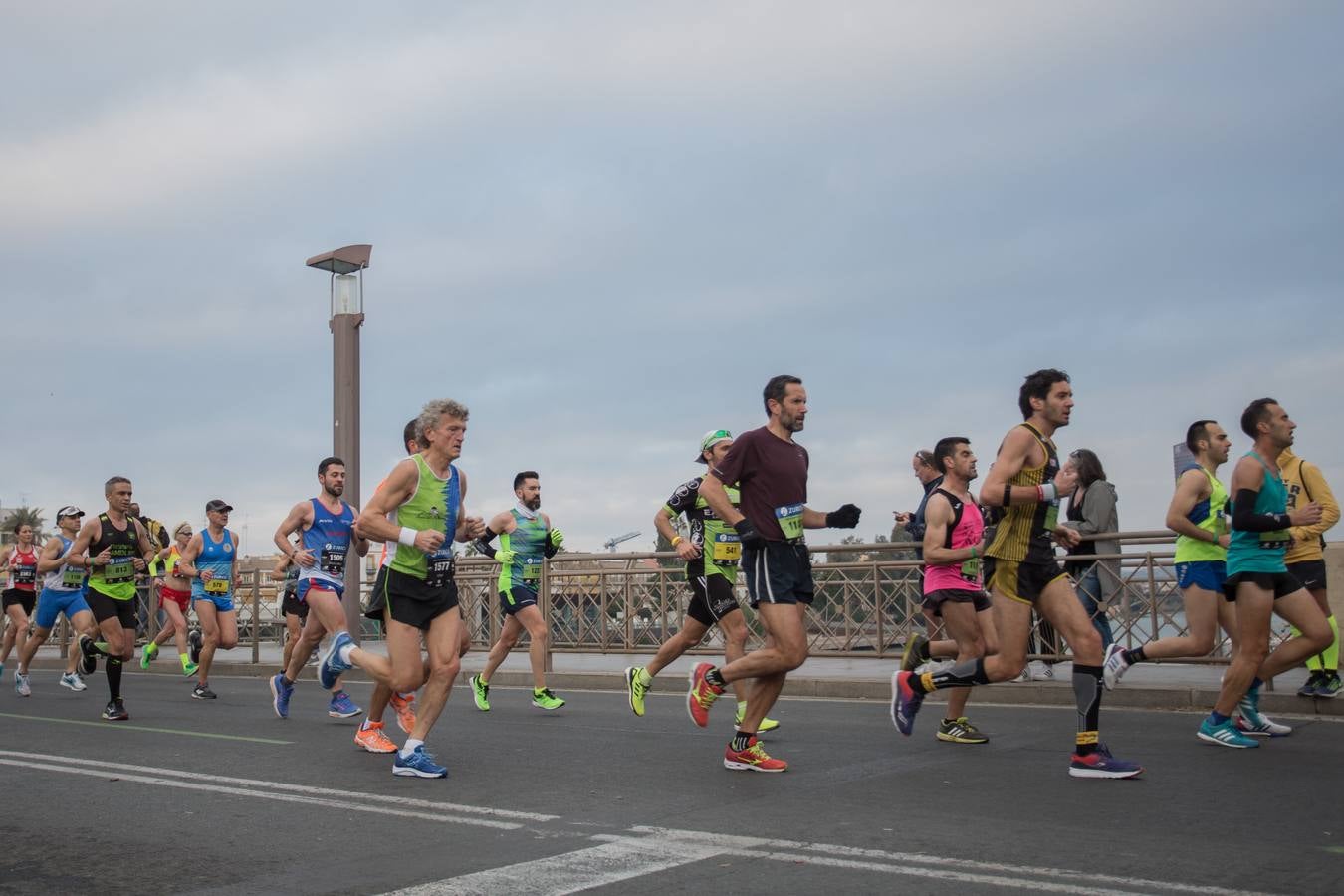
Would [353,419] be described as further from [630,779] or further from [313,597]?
[630,779]

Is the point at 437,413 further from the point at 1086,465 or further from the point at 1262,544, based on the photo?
the point at 1086,465

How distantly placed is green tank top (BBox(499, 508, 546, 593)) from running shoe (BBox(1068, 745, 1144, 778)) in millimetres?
5967

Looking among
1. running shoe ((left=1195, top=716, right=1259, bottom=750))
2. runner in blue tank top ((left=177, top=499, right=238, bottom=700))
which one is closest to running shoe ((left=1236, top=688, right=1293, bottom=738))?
running shoe ((left=1195, top=716, right=1259, bottom=750))

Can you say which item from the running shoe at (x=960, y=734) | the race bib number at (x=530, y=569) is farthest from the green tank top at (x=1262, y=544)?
the race bib number at (x=530, y=569)

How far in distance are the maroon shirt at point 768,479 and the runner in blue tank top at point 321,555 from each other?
410cm

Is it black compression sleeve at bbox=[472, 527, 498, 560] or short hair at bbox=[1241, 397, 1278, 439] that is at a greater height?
short hair at bbox=[1241, 397, 1278, 439]

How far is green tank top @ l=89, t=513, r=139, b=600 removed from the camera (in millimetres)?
12727

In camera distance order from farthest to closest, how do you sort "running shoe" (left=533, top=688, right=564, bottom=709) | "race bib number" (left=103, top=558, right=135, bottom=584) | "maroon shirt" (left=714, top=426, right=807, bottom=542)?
"race bib number" (left=103, top=558, right=135, bottom=584) < "running shoe" (left=533, top=688, right=564, bottom=709) < "maroon shirt" (left=714, top=426, right=807, bottom=542)

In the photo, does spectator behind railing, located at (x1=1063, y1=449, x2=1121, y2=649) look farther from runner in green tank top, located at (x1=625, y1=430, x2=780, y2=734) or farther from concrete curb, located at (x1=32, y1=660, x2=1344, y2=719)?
runner in green tank top, located at (x1=625, y1=430, x2=780, y2=734)

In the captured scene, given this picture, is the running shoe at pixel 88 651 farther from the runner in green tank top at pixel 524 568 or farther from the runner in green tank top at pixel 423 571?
the runner in green tank top at pixel 423 571

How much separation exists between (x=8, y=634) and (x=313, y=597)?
7950 mm

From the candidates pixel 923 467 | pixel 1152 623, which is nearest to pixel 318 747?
pixel 923 467

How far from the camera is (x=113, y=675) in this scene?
11836mm

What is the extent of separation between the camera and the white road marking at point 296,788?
21.4ft
